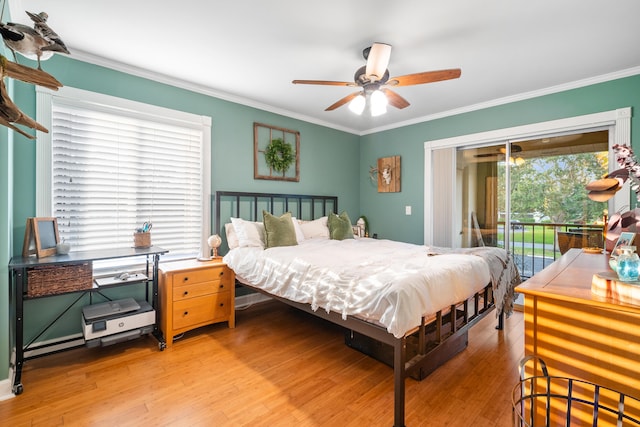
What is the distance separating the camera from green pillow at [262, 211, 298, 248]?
323 cm

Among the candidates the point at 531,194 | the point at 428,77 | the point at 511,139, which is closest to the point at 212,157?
the point at 428,77

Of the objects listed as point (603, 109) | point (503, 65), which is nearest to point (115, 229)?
point (503, 65)

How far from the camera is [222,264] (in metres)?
3.07

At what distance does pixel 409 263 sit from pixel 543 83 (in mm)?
2696

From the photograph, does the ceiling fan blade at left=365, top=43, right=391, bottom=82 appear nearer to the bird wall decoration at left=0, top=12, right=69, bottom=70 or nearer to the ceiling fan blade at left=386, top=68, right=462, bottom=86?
the ceiling fan blade at left=386, top=68, right=462, bottom=86

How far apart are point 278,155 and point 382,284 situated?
2787mm

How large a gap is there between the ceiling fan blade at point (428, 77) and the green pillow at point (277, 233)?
179 centimetres

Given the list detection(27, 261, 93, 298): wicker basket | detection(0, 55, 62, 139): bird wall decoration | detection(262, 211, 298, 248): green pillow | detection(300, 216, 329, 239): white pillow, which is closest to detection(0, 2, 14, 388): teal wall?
detection(27, 261, 93, 298): wicker basket

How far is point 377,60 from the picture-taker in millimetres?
2223

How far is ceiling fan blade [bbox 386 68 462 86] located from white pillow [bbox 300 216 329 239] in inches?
82.0

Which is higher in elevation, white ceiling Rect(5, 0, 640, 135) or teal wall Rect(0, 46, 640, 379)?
white ceiling Rect(5, 0, 640, 135)

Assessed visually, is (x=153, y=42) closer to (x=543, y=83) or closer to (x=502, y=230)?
(x=543, y=83)

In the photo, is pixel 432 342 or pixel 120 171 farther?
pixel 120 171

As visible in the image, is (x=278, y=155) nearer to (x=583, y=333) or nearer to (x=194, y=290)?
(x=194, y=290)
